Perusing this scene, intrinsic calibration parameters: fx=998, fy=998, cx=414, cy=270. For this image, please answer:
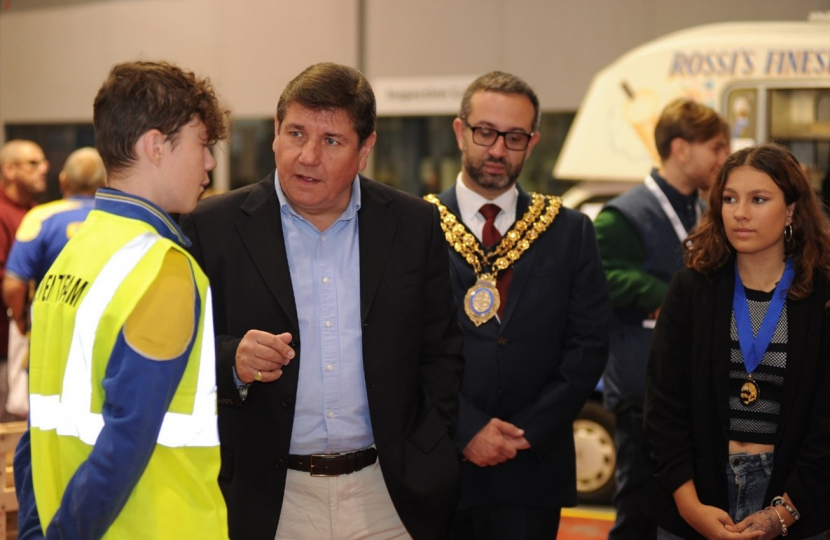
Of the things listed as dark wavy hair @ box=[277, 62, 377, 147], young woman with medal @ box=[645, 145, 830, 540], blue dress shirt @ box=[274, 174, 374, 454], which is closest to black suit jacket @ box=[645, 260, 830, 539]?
young woman with medal @ box=[645, 145, 830, 540]

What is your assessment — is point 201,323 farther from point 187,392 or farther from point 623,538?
point 623,538

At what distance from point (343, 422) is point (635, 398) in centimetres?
189

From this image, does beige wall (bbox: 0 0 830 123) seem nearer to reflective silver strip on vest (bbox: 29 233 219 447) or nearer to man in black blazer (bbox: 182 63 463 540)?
man in black blazer (bbox: 182 63 463 540)

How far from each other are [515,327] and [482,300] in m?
0.15

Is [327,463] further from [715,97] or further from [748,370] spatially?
[715,97]

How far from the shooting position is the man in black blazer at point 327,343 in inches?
107

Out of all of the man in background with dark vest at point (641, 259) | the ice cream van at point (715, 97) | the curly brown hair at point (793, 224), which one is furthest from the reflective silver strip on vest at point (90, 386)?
the ice cream van at point (715, 97)

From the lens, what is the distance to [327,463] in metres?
2.72

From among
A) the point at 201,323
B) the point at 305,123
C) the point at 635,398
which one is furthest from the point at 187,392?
the point at 635,398

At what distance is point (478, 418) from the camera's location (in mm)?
3404

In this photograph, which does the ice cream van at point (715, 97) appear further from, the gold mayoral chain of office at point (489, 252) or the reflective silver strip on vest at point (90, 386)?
the reflective silver strip on vest at point (90, 386)

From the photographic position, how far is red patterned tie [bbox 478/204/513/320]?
11.7 feet

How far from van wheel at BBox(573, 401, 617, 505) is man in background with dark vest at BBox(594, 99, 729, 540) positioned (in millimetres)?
2167

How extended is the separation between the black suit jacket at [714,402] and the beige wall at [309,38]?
7.43m
